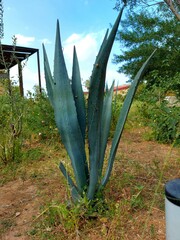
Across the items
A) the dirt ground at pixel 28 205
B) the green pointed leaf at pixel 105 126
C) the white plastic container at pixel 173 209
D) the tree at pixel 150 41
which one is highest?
the tree at pixel 150 41

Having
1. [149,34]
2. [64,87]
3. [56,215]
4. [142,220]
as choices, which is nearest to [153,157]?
[142,220]

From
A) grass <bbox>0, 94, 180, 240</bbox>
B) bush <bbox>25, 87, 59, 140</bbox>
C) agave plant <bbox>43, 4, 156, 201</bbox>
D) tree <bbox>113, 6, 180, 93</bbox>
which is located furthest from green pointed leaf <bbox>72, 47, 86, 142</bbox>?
tree <bbox>113, 6, 180, 93</bbox>

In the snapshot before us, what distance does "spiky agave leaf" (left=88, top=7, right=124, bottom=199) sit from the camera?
947 mm

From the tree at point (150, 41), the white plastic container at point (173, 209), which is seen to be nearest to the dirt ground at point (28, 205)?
the white plastic container at point (173, 209)

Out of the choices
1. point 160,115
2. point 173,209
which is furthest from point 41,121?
point 173,209

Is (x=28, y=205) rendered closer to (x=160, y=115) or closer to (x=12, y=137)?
(x=12, y=137)

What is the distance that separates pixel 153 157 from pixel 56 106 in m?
1.49

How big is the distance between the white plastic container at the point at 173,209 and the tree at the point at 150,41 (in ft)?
24.9

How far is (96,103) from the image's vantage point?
107 cm

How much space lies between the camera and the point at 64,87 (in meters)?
1.11

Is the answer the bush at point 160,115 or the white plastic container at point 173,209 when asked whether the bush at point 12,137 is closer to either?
the bush at point 160,115

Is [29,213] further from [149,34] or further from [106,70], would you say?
[149,34]

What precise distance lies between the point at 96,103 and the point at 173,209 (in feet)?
1.77

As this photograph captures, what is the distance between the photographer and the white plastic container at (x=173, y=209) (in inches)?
30.5
